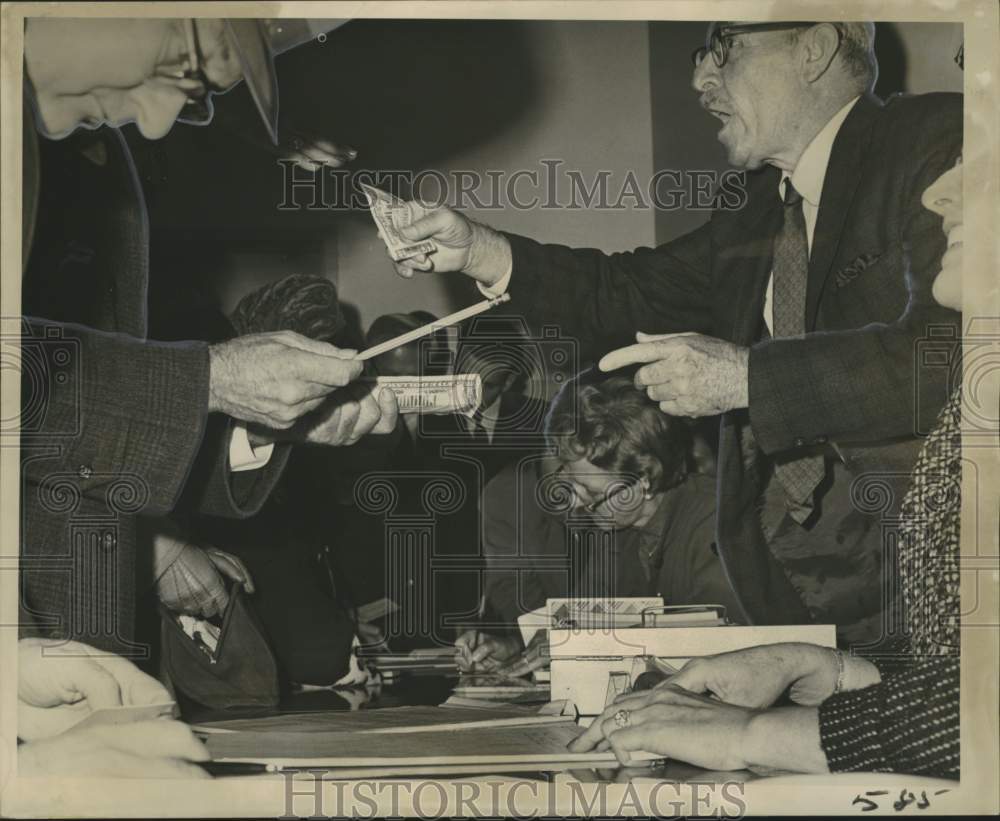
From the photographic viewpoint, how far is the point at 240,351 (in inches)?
119

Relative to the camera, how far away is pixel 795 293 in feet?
10.2

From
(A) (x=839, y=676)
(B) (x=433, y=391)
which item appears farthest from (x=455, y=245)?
(A) (x=839, y=676)

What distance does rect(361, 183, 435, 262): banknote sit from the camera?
3082 millimetres

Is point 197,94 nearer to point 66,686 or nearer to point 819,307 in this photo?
point 66,686

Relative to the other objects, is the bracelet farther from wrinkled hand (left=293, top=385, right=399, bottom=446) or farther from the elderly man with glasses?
wrinkled hand (left=293, top=385, right=399, bottom=446)

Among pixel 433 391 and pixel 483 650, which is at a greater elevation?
pixel 433 391

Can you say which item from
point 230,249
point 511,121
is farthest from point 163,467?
point 511,121

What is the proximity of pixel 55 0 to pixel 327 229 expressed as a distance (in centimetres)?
78

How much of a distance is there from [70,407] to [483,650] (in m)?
1.05

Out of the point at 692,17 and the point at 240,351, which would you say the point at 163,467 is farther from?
the point at 692,17

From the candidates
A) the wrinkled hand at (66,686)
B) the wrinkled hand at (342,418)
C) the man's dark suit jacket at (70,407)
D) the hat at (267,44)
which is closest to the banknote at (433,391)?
the wrinkled hand at (342,418)

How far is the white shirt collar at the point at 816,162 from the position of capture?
3109mm

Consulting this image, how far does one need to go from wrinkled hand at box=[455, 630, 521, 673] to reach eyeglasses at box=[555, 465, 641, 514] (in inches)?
13.3

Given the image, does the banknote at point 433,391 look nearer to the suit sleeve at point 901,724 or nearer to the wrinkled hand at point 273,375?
the wrinkled hand at point 273,375
